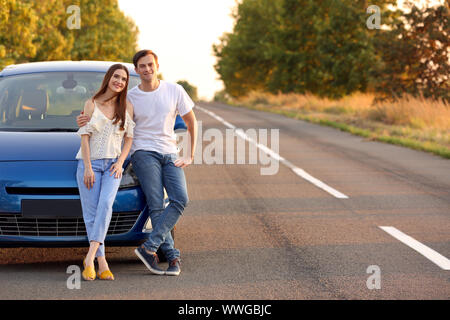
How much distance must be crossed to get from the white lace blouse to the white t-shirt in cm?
17

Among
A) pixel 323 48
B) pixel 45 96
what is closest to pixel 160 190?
pixel 45 96

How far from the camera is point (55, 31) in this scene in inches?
1431

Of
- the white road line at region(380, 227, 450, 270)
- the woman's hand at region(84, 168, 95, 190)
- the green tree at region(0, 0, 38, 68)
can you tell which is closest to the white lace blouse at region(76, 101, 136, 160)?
the woman's hand at region(84, 168, 95, 190)

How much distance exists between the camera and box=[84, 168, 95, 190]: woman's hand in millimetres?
5500

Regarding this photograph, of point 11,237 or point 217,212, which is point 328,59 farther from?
point 11,237

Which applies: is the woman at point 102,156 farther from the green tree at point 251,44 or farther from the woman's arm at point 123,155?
the green tree at point 251,44

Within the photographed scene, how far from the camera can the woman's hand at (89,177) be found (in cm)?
550

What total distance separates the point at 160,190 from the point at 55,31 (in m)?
32.1

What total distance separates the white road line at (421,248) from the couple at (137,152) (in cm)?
218

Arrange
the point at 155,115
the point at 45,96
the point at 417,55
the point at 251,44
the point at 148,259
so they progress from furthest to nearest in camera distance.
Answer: the point at 251,44, the point at 417,55, the point at 45,96, the point at 155,115, the point at 148,259

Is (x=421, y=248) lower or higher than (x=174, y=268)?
lower

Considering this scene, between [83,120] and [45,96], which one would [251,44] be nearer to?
[45,96]

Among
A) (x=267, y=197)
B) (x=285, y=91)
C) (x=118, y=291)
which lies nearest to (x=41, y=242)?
(x=118, y=291)

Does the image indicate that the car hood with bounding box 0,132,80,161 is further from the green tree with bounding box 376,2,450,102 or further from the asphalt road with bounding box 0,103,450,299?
the green tree with bounding box 376,2,450,102
